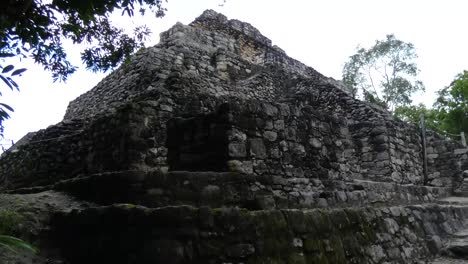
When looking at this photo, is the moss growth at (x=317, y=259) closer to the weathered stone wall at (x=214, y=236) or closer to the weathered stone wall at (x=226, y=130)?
the weathered stone wall at (x=214, y=236)

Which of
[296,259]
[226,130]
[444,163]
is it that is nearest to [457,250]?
[296,259]

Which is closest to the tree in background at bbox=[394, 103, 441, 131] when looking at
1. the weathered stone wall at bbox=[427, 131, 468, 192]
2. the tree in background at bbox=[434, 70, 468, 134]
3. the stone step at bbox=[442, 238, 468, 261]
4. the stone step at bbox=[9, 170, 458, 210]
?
the tree in background at bbox=[434, 70, 468, 134]

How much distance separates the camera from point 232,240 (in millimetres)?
2803

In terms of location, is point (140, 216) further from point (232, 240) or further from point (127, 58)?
point (127, 58)

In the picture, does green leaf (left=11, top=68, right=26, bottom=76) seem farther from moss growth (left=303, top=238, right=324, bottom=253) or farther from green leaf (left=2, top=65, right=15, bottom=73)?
moss growth (left=303, top=238, right=324, bottom=253)

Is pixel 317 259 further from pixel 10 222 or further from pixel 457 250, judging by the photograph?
pixel 457 250

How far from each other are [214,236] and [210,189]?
734 millimetres

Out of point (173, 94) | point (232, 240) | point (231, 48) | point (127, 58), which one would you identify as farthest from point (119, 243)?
point (231, 48)

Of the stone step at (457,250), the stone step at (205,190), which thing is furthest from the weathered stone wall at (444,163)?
the stone step at (205,190)

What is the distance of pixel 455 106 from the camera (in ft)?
76.6

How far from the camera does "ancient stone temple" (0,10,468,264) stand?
2.83m

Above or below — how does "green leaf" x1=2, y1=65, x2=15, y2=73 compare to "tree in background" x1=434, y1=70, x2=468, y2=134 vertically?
below

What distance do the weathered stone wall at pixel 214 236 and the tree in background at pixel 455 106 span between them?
858 inches

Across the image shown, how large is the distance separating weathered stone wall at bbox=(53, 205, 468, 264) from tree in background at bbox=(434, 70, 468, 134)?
21.8 metres
